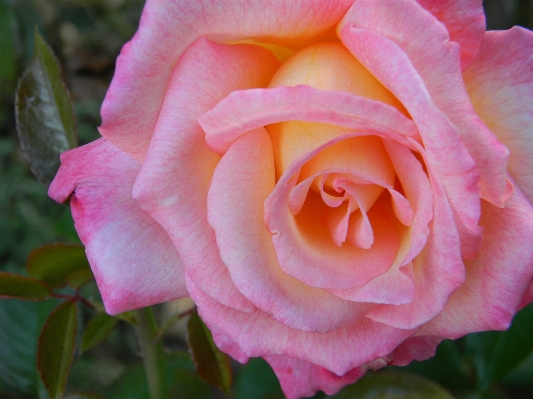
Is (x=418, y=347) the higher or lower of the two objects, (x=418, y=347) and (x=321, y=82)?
the lower

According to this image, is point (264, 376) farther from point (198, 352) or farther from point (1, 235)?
point (1, 235)

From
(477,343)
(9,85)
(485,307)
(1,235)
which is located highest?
(485,307)

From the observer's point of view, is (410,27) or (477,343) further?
(477,343)

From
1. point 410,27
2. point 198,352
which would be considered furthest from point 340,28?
point 198,352

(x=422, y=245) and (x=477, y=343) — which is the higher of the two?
(x=422, y=245)

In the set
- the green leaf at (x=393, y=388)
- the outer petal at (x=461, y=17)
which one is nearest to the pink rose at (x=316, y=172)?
the outer petal at (x=461, y=17)

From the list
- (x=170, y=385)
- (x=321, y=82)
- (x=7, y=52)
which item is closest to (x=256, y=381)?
(x=170, y=385)

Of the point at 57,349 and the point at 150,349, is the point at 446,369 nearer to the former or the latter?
the point at 150,349
